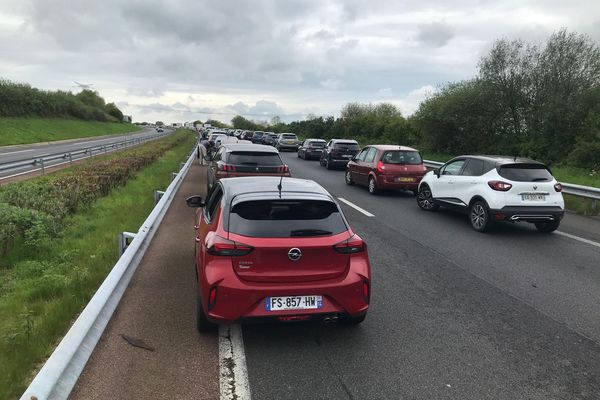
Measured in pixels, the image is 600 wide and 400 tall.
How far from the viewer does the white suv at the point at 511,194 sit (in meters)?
9.05

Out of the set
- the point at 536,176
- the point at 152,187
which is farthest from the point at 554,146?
the point at 152,187

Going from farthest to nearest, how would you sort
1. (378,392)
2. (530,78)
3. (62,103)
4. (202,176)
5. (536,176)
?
(62,103) < (530,78) < (202,176) < (536,176) < (378,392)

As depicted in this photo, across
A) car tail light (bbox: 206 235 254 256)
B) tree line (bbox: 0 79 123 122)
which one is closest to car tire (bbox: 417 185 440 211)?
car tail light (bbox: 206 235 254 256)

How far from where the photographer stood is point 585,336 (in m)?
4.59

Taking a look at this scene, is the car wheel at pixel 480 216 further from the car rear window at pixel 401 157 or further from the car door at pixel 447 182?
the car rear window at pixel 401 157

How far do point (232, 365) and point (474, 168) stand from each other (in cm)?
789

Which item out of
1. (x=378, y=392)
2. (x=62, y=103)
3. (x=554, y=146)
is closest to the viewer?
(x=378, y=392)

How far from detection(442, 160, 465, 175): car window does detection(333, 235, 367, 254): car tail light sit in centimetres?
715

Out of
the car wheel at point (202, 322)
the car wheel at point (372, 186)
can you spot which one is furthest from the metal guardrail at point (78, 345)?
the car wheel at point (372, 186)

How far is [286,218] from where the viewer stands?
14.0ft

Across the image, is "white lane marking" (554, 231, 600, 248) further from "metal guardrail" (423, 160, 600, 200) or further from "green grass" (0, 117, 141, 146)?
"green grass" (0, 117, 141, 146)

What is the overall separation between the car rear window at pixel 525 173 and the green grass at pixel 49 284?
7450mm

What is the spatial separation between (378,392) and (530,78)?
25129mm

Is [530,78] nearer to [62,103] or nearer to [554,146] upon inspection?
[554,146]
